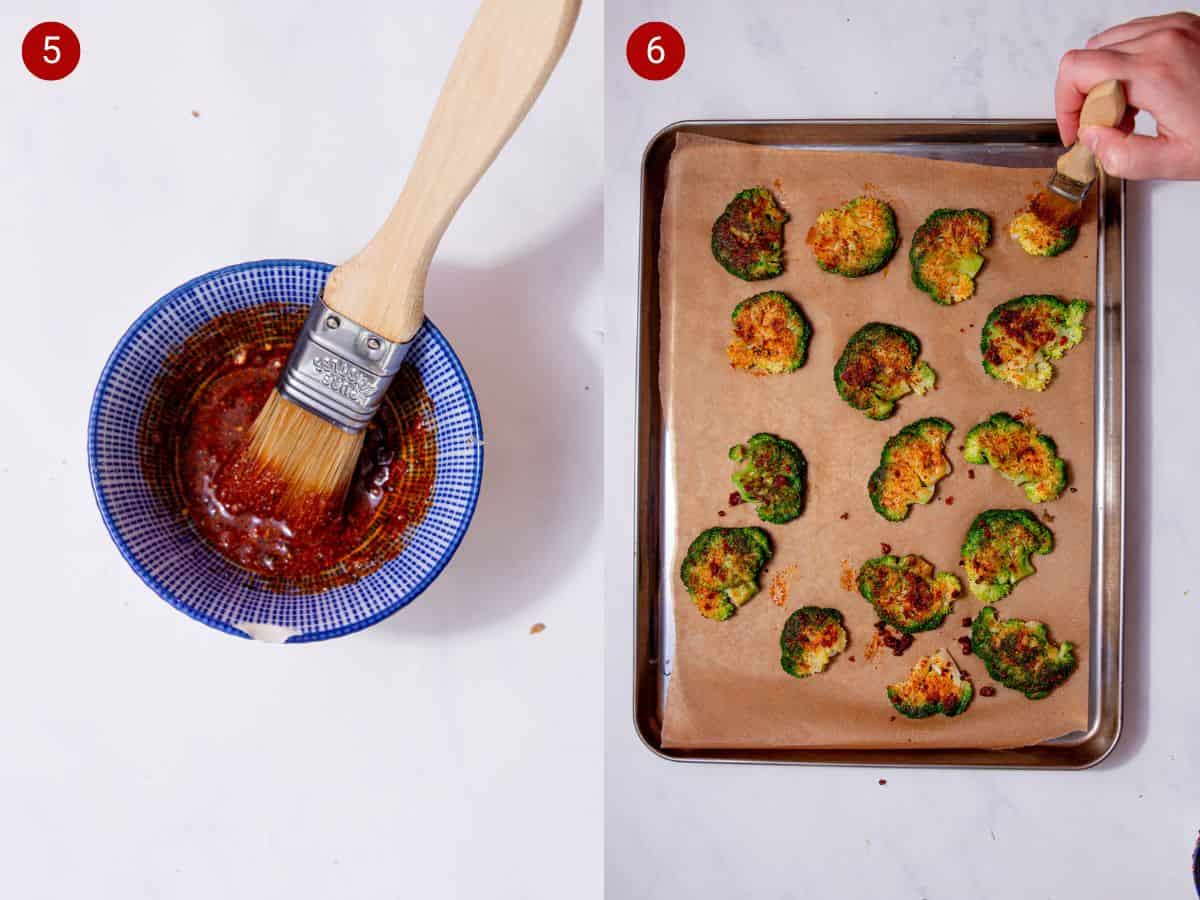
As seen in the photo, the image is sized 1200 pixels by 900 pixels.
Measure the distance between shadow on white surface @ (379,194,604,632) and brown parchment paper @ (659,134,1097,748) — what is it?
16cm

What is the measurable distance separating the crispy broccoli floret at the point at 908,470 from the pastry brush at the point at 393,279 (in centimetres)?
80

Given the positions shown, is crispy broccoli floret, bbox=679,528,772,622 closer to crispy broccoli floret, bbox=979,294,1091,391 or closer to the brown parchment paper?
the brown parchment paper

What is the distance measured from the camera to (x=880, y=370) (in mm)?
1655

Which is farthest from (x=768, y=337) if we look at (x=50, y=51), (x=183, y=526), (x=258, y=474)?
(x=50, y=51)

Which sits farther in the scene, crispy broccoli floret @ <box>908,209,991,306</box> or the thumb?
crispy broccoli floret @ <box>908,209,991,306</box>

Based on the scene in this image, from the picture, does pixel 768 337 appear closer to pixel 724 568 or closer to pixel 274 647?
pixel 724 568

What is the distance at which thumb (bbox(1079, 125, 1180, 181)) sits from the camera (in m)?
1.46

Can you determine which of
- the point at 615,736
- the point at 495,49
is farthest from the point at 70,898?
the point at 495,49

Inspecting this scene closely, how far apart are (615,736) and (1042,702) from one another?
72 centimetres

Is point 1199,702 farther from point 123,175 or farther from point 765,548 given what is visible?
point 123,175

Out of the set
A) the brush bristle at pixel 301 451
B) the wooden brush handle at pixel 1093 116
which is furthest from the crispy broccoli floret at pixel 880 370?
the brush bristle at pixel 301 451

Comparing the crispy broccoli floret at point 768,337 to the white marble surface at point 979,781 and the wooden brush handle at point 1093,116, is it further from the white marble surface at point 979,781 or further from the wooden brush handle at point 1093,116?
the wooden brush handle at point 1093,116

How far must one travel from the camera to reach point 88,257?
1.72 meters

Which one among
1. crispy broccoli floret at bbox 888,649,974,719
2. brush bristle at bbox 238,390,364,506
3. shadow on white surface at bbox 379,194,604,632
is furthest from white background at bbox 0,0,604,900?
crispy broccoli floret at bbox 888,649,974,719
